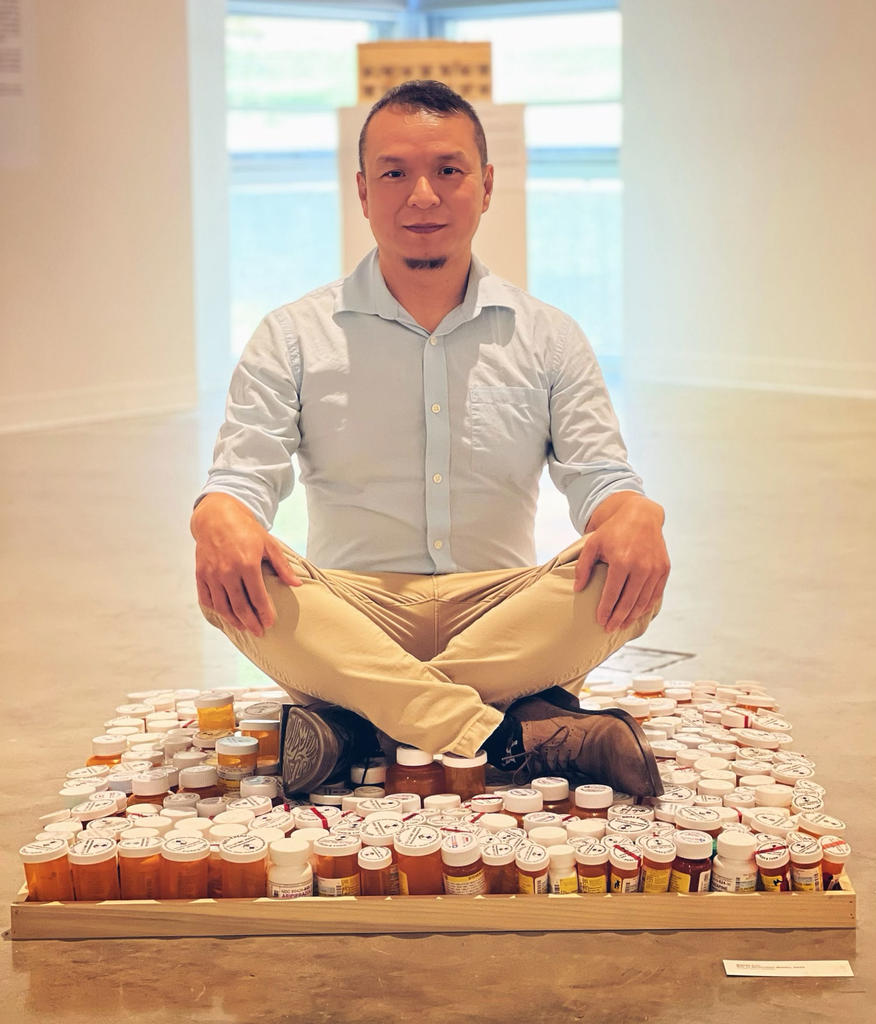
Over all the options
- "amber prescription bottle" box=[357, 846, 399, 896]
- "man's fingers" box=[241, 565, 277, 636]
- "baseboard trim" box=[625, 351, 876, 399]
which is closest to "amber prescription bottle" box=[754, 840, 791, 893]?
"amber prescription bottle" box=[357, 846, 399, 896]

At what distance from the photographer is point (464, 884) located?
1693 millimetres

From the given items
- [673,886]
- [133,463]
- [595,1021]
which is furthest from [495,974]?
[133,463]

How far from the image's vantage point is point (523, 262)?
6152mm

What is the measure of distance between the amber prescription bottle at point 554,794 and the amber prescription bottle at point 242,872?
407 millimetres

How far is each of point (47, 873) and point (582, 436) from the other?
0.98m

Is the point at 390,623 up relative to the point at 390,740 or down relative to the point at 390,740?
up

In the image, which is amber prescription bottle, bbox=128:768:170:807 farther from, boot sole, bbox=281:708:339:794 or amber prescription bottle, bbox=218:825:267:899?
amber prescription bottle, bbox=218:825:267:899

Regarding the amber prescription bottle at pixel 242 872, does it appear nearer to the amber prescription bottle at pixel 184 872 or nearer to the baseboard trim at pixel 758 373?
the amber prescription bottle at pixel 184 872

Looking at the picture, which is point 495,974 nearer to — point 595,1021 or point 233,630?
point 595,1021

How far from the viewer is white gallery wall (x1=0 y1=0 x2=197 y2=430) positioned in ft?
21.2

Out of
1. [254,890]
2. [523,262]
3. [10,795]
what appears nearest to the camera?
[254,890]

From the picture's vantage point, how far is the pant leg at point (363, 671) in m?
1.96

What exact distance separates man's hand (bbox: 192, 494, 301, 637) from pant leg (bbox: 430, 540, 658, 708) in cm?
27

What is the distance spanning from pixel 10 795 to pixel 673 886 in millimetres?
990
